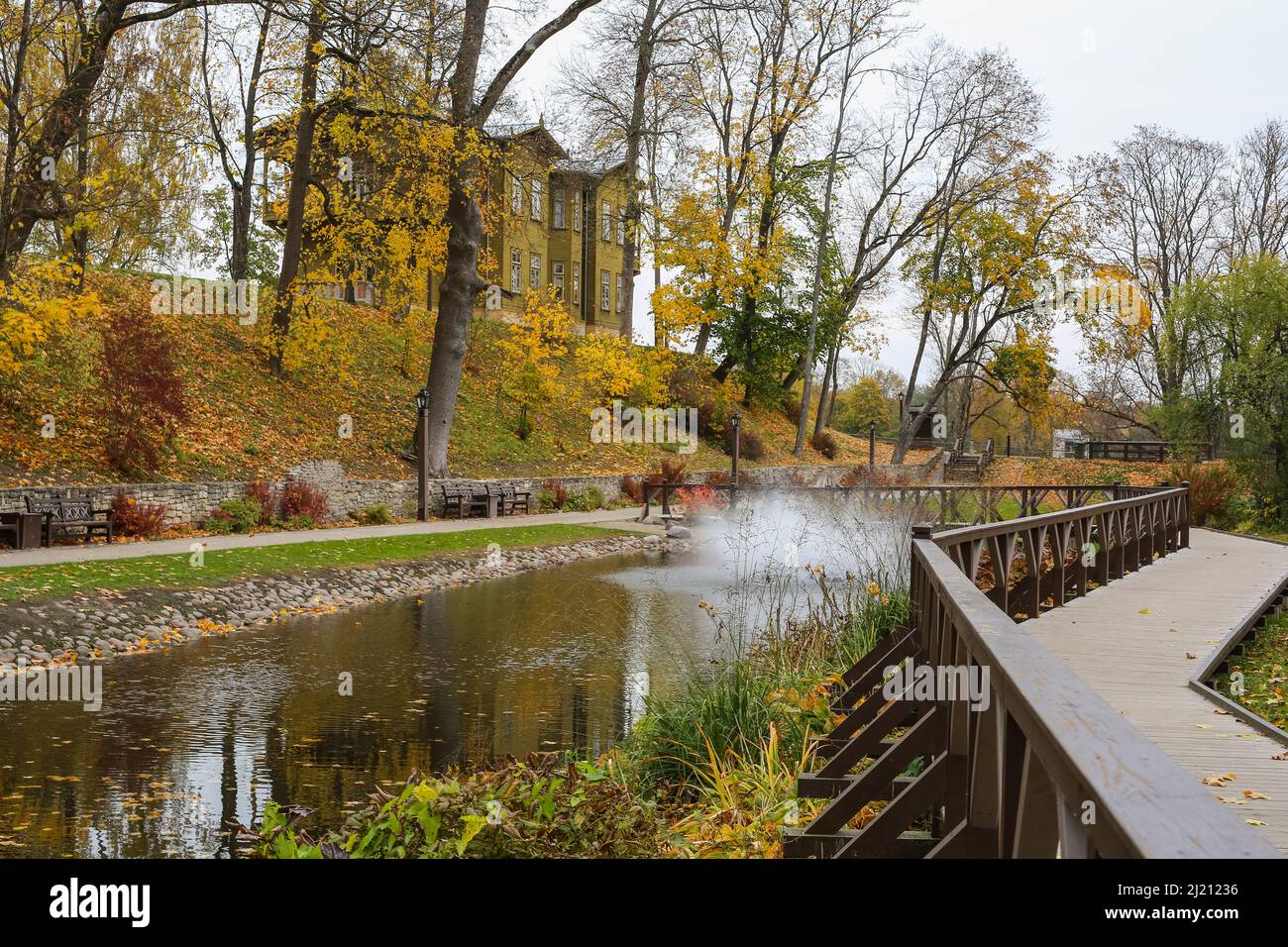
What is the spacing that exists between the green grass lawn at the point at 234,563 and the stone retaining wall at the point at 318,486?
2.60 meters

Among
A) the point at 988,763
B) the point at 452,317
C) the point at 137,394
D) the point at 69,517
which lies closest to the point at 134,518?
the point at 69,517

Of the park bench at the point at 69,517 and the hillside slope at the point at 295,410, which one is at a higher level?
the hillside slope at the point at 295,410

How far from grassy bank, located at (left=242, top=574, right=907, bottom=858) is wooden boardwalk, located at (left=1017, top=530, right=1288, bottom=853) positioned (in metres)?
1.63

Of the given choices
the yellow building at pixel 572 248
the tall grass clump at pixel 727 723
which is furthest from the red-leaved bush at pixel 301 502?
the yellow building at pixel 572 248

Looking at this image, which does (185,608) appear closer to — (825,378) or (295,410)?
(295,410)

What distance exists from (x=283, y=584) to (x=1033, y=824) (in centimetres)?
1390

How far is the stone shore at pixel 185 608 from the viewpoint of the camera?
37.7 feet

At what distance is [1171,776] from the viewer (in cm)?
197

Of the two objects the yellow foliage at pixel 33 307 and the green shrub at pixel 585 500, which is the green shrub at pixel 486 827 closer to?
the yellow foliage at pixel 33 307

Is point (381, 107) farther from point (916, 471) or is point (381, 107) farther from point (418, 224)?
point (916, 471)

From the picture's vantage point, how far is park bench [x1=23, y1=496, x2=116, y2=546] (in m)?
16.9

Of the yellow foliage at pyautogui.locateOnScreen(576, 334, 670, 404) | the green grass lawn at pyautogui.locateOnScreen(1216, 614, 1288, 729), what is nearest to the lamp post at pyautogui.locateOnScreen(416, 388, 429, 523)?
the yellow foliage at pyautogui.locateOnScreen(576, 334, 670, 404)

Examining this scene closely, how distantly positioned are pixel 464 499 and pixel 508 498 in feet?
5.43
